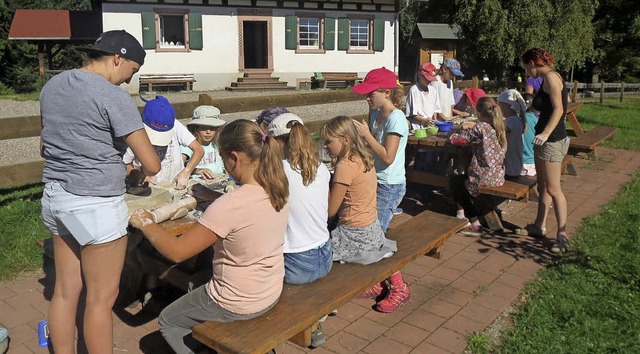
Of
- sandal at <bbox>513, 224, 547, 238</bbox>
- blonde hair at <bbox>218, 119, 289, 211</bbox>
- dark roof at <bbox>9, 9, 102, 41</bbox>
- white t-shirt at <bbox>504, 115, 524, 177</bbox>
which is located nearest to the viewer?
blonde hair at <bbox>218, 119, 289, 211</bbox>

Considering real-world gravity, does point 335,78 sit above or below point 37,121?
above

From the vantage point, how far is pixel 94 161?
2686 millimetres

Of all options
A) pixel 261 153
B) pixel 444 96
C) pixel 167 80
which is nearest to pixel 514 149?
pixel 444 96

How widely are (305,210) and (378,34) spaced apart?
2148 centimetres

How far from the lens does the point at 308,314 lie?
114 inches

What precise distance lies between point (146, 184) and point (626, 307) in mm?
3338

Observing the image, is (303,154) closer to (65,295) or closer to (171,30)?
(65,295)

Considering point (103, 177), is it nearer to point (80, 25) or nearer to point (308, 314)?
point (308, 314)

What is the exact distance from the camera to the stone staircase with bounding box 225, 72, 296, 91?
21328 mm

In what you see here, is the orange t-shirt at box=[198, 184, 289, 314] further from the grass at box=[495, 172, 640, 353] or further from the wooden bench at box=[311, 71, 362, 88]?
the wooden bench at box=[311, 71, 362, 88]

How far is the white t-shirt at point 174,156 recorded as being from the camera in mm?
4477

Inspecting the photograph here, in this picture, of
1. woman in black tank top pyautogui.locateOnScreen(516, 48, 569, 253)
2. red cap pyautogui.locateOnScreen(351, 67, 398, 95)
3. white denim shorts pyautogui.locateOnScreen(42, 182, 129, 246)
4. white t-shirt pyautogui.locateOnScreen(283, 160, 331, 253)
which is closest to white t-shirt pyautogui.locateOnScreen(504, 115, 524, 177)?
woman in black tank top pyautogui.locateOnScreen(516, 48, 569, 253)

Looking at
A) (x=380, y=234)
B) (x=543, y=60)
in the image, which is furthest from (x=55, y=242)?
(x=543, y=60)

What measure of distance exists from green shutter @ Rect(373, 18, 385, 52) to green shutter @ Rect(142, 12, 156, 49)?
28.4ft
